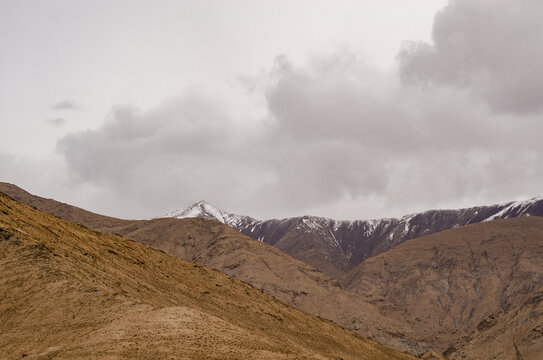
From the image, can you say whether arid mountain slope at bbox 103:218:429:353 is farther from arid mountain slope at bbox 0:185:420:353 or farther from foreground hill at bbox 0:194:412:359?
foreground hill at bbox 0:194:412:359

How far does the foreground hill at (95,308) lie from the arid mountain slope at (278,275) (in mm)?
85879

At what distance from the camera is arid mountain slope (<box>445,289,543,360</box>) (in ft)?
403

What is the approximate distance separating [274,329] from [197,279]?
43.2 ft

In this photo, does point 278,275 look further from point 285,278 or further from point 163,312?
point 163,312

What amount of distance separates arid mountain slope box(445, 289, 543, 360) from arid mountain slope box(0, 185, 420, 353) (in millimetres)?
22539

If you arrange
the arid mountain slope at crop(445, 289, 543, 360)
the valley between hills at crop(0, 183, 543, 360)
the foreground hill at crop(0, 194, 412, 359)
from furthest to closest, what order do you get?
the arid mountain slope at crop(445, 289, 543, 360)
the valley between hills at crop(0, 183, 543, 360)
the foreground hill at crop(0, 194, 412, 359)

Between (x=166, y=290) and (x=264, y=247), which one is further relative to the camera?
(x=264, y=247)

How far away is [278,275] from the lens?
18000 centimetres

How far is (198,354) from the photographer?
123 feet

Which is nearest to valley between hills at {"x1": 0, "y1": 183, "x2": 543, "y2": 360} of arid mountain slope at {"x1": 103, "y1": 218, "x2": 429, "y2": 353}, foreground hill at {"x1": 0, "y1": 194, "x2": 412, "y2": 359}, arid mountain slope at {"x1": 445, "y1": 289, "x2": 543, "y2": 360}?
foreground hill at {"x1": 0, "y1": 194, "x2": 412, "y2": 359}

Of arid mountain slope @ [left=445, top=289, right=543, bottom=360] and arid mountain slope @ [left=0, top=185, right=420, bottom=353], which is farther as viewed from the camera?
arid mountain slope @ [left=0, top=185, right=420, bottom=353]

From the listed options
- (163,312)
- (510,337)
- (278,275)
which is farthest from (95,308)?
(278,275)

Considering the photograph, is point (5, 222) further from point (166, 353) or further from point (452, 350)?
point (452, 350)

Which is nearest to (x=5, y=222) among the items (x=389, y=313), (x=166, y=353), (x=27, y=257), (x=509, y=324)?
(x=27, y=257)
